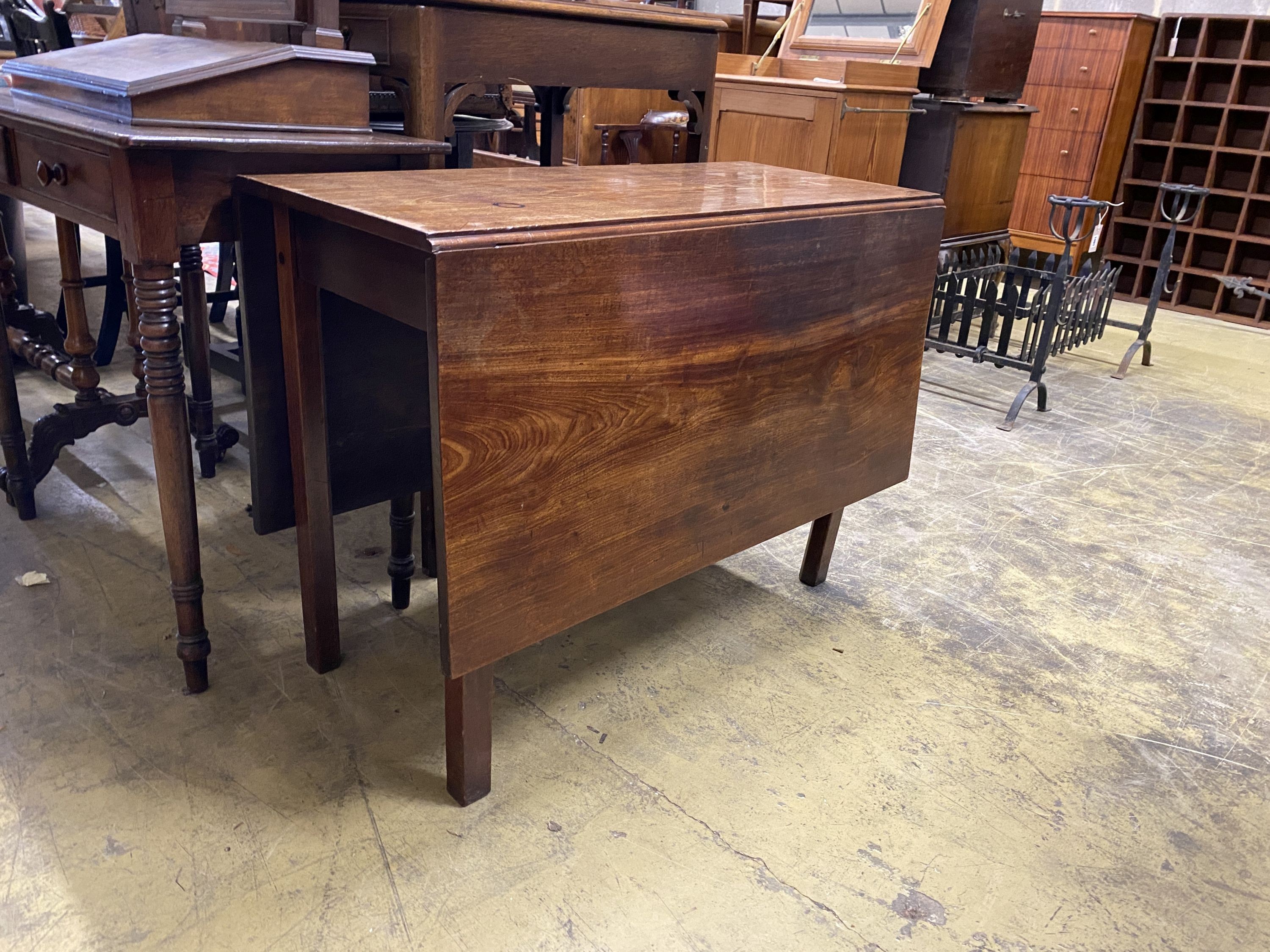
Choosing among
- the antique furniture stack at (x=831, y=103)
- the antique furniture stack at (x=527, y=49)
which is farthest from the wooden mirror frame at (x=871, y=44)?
the antique furniture stack at (x=527, y=49)

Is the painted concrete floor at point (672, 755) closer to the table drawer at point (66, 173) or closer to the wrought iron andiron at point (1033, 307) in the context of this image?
the table drawer at point (66, 173)

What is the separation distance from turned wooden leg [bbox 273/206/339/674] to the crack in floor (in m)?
0.31

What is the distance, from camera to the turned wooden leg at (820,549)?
78.0 inches

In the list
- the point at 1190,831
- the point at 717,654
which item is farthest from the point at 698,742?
the point at 1190,831

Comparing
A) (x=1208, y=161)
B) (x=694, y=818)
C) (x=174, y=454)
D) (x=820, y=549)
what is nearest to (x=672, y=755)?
(x=694, y=818)

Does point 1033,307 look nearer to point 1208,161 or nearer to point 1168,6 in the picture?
point 1208,161

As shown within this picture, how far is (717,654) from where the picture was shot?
1766 mm

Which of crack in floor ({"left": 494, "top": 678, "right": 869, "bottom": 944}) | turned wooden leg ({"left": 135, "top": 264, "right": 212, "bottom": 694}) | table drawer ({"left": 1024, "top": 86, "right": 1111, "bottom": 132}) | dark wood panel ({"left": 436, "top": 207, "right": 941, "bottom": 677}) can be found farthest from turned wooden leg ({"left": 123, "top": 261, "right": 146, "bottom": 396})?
table drawer ({"left": 1024, "top": 86, "right": 1111, "bottom": 132})

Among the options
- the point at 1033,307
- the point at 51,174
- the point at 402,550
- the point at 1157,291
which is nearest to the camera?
the point at 51,174

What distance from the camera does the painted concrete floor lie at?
1188mm

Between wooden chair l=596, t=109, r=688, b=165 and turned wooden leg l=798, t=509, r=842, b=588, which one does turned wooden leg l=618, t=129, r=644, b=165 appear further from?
turned wooden leg l=798, t=509, r=842, b=588

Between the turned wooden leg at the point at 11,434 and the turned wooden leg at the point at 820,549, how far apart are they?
5.42 feet

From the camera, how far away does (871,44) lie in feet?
13.0

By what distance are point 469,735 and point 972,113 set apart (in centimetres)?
356
